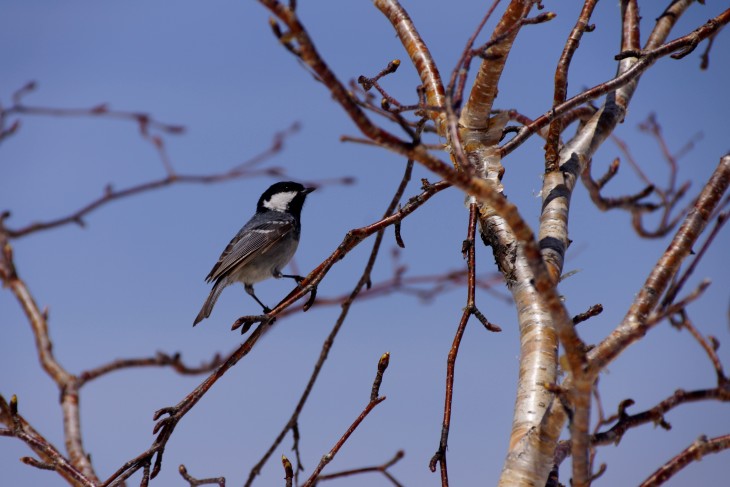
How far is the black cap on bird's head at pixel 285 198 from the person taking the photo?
721 centimetres

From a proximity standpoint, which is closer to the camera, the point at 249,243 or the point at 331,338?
the point at 331,338

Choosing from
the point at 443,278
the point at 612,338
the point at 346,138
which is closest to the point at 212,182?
the point at 443,278

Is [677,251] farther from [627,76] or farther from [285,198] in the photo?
[285,198]

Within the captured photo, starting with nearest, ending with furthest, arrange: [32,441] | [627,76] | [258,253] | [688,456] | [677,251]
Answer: [688,456] < [677,251] < [32,441] < [627,76] < [258,253]

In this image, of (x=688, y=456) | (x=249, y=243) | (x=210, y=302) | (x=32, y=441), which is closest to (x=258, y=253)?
(x=249, y=243)

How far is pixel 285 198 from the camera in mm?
7410

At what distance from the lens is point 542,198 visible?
11.5 feet

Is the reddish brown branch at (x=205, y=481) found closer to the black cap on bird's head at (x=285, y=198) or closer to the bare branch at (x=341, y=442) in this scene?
the bare branch at (x=341, y=442)

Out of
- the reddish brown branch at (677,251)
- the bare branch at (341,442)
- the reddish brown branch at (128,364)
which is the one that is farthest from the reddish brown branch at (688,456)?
the reddish brown branch at (128,364)

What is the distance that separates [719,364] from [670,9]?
3478 millimetres

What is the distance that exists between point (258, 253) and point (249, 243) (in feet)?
0.47

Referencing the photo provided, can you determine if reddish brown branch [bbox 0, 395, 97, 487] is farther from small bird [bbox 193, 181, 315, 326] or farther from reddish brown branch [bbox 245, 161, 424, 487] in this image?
small bird [bbox 193, 181, 315, 326]

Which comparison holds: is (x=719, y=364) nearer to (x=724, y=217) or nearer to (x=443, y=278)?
(x=724, y=217)

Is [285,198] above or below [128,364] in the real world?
above
